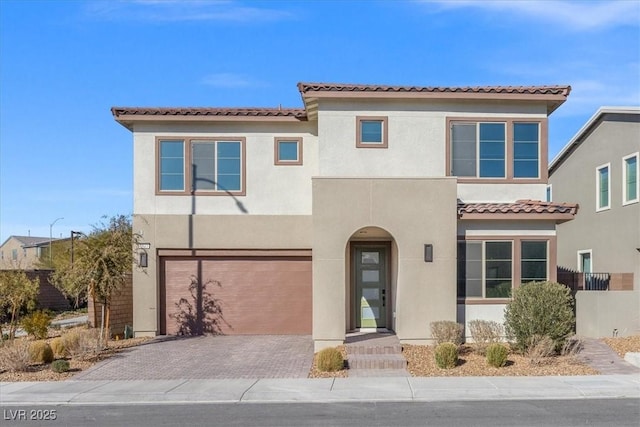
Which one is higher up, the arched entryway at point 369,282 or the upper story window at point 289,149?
the upper story window at point 289,149

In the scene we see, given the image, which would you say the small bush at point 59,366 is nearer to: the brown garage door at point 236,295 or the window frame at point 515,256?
the brown garage door at point 236,295

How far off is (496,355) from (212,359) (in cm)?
670

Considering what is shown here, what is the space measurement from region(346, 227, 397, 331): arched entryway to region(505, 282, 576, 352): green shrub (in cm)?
420

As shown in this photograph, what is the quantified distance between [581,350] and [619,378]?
246 centimetres

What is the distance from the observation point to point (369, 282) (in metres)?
18.3

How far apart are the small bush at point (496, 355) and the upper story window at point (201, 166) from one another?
8.84 m

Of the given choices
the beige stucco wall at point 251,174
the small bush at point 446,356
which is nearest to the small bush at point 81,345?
the beige stucco wall at point 251,174

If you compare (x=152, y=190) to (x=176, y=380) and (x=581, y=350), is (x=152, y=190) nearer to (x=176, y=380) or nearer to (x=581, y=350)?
(x=176, y=380)

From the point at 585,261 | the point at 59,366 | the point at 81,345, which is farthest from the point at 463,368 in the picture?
the point at 585,261

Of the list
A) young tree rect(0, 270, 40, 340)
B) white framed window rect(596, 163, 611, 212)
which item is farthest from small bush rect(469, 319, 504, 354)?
young tree rect(0, 270, 40, 340)

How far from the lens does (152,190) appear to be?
18969 millimetres

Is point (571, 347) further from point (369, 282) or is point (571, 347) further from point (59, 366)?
point (59, 366)

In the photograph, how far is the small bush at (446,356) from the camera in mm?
13695

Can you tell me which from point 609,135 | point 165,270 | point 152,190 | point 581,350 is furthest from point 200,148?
point 609,135
